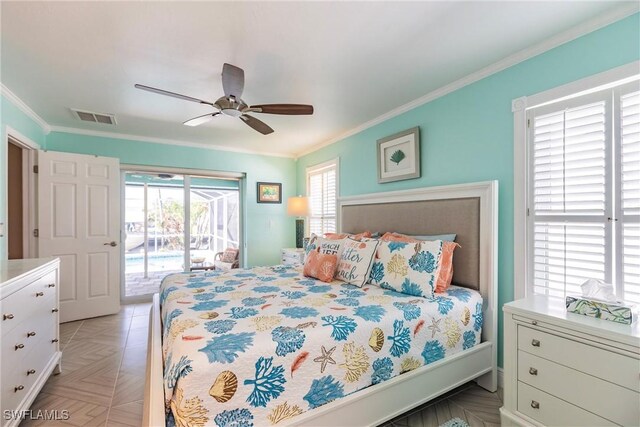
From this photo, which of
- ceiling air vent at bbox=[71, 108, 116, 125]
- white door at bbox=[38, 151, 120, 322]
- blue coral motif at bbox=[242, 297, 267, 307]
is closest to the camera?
blue coral motif at bbox=[242, 297, 267, 307]

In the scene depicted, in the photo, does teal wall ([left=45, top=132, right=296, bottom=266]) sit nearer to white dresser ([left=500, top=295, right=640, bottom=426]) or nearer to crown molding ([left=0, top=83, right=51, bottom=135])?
crown molding ([left=0, top=83, right=51, bottom=135])

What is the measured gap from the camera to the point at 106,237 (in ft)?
12.9

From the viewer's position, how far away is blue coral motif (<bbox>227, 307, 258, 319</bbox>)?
1659 mm

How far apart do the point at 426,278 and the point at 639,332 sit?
1.03 meters

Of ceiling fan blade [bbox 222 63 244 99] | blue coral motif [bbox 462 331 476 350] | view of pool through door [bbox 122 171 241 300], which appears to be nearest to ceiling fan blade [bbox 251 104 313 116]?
ceiling fan blade [bbox 222 63 244 99]

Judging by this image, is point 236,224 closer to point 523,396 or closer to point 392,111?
point 392,111

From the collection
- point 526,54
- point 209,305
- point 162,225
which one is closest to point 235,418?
point 209,305

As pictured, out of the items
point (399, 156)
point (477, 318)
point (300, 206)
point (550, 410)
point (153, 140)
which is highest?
point (153, 140)

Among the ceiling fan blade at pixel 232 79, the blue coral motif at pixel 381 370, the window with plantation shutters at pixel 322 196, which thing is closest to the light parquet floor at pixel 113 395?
the blue coral motif at pixel 381 370

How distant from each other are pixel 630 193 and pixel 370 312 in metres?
1.64

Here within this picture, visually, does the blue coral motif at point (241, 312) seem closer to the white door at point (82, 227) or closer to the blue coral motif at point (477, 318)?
the blue coral motif at point (477, 318)

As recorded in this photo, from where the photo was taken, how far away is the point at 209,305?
1.86 m

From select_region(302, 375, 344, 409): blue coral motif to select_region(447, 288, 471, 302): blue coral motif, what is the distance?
111 centimetres

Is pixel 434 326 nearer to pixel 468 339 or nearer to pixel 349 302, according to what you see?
pixel 468 339
